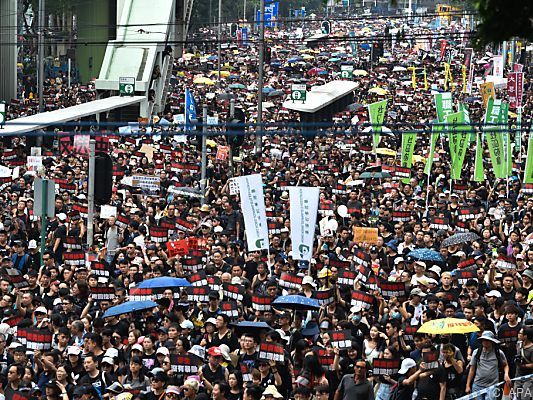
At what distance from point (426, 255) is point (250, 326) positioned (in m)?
4.09

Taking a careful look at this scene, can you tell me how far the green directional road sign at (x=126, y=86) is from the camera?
1642 inches

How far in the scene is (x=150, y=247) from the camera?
1867 centimetres

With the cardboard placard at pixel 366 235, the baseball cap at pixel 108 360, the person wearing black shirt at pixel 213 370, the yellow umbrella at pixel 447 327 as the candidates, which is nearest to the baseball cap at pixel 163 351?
the baseball cap at pixel 108 360

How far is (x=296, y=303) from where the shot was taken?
1369 cm

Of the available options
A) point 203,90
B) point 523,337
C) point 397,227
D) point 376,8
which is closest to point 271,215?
point 397,227

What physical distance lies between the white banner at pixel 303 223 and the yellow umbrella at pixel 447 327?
426 centimetres

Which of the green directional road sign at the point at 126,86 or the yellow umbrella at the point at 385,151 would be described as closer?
the yellow umbrella at the point at 385,151

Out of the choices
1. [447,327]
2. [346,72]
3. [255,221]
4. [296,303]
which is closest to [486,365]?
[447,327]

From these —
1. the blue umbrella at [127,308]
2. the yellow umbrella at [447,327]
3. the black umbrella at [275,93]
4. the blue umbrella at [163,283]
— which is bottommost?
the black umbrella at [275,93]

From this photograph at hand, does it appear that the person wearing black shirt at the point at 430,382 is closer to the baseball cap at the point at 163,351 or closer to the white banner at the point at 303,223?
the baseball cap at the point at 163,351

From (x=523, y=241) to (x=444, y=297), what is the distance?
16.7ft

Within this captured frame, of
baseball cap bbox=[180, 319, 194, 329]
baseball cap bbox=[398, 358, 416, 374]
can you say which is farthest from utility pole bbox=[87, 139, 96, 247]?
baseball cap bbox=[398, 358, 416, 374]

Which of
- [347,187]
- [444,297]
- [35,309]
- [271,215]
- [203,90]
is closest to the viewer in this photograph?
[444,297]

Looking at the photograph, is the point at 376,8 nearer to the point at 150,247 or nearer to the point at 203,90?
the point at 203,90
